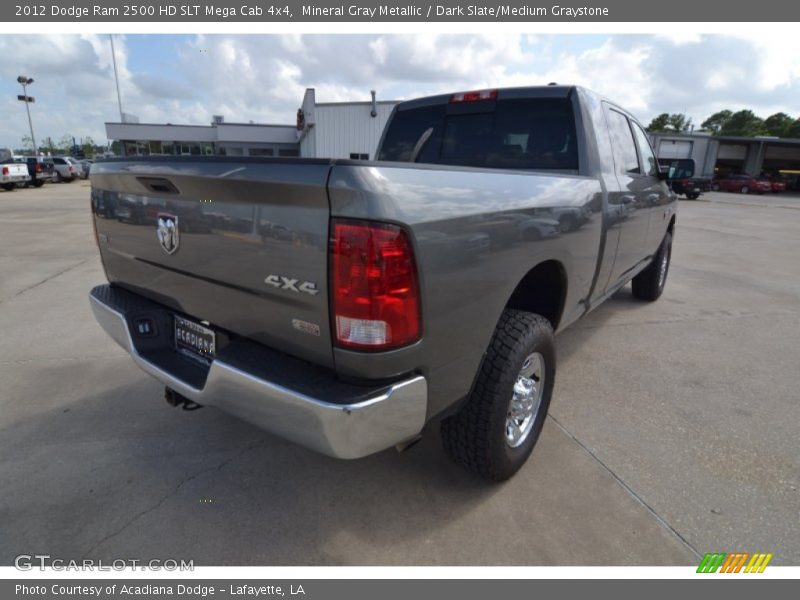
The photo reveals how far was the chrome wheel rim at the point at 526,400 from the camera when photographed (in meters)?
2.49

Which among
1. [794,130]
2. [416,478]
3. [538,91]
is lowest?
[416,478]

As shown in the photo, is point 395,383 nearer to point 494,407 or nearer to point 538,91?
point 494,407

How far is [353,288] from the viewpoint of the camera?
5.05ft

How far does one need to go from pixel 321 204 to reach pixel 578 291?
1977 millimetres

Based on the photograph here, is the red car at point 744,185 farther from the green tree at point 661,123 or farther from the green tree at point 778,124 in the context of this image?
the green tree at point 661,123

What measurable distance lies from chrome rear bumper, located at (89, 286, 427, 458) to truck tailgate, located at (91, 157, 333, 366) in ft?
0.60

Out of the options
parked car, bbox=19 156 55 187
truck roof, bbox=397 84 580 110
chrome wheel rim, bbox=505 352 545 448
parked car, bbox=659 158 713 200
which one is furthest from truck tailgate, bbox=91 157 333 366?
parked car, bbox=19 156 55 187

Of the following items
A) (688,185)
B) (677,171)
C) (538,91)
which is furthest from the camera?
(688,185)

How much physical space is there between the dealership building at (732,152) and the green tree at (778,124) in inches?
931

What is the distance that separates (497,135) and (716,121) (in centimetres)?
12211

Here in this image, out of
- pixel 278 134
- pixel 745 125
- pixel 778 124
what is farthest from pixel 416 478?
pixel 745 125

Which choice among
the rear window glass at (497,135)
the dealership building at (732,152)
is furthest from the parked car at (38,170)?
the dealership building at (732,152)

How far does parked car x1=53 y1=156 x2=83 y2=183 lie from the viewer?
1313 inches
